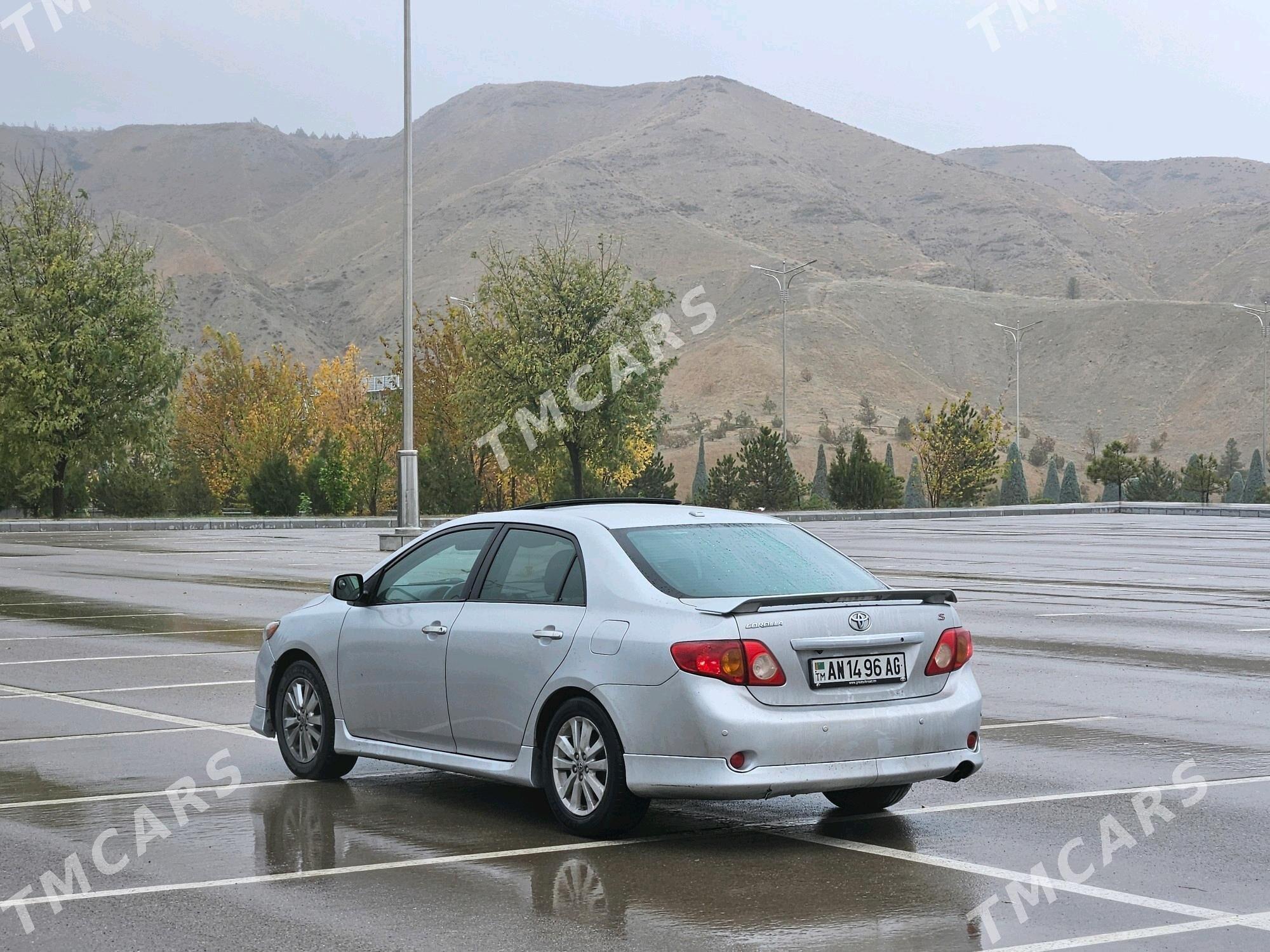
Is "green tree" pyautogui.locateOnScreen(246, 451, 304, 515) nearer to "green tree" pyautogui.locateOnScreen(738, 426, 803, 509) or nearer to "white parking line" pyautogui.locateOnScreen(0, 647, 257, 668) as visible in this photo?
"green tree" pyautogui.locateOnScreen(738, 426, 803, 509)

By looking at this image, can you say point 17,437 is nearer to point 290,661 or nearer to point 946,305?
point 290,661

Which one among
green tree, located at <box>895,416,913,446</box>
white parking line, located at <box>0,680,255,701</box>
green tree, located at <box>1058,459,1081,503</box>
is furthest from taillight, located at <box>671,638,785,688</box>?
green tree, located at <box>895,416,913,446</box>

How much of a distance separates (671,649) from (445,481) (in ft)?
155

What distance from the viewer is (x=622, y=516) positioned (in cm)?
836

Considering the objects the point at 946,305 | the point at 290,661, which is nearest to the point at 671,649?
the point at 290,661

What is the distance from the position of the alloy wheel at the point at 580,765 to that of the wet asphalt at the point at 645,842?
8.8 inches

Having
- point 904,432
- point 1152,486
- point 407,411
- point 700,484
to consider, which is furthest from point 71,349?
point 904,432

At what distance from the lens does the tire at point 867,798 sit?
26.5 feet

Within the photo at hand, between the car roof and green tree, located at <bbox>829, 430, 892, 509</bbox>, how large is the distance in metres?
51.4

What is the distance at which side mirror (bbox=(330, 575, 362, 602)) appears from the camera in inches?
356

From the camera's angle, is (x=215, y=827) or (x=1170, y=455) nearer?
(x=215, y=827)

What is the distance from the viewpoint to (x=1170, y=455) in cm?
10706

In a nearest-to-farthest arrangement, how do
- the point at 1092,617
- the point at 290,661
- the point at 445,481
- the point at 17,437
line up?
the point at 290,661, the point at 1092,617, the point at 17,437, the point at 445,481

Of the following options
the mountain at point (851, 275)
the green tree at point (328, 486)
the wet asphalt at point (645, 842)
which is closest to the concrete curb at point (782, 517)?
the green tree at point (328, 486)
